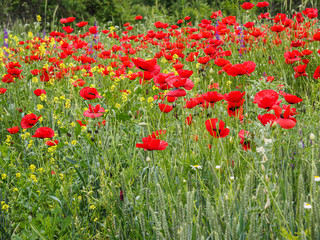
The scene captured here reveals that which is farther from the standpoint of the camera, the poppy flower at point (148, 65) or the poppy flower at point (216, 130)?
the poppy flower at point (148, 65)

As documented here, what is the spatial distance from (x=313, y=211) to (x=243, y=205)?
0.20 m

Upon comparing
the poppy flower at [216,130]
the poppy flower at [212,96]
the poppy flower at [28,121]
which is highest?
the poppy flower at [212,96]

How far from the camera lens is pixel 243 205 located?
987mm

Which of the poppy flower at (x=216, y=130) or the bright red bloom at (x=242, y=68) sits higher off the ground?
the bright red bloom at (x=242, y=68)

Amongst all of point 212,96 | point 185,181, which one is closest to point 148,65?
point 212,96

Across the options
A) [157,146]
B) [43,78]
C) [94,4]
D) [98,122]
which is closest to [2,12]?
[94,4]

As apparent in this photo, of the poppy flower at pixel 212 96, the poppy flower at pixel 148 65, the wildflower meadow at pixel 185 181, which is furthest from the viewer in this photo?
the poppy flower at pixel 148 65

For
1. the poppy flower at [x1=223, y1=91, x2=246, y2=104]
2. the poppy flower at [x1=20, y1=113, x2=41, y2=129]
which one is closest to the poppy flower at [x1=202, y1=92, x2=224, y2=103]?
the poppy flower at [x1=223, y1=91, x2=246, y2=104]

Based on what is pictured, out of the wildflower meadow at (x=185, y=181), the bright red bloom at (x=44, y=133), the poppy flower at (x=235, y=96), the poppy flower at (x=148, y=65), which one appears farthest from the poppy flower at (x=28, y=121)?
the poppy flower at (x=235, y=96)

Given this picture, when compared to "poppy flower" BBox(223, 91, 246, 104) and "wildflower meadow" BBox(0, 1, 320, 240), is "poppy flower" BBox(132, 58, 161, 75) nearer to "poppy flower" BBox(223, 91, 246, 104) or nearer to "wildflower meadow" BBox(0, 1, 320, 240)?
"wildflower meadow" BBox(0, 1, 320, 240)

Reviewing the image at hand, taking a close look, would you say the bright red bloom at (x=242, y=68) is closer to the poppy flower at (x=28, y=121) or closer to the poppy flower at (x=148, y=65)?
the poppy flower at (x=148, y=65)

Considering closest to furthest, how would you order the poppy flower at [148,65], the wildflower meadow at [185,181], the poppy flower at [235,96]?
the wildflower meadow at [185,181]
the poppy flower at [235,96]
the poppy flower at [148,65]

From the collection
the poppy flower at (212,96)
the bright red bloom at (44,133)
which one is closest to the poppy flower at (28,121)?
the bright red bloom at (44,133)

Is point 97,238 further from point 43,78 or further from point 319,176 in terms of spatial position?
point 43,78
